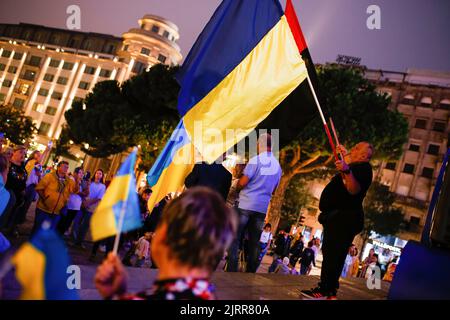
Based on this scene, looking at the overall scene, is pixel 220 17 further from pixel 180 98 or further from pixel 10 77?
pixel 10 77

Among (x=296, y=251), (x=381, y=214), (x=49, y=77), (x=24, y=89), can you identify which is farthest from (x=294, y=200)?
(x=24, y=89)

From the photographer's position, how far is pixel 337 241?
13.8 feet

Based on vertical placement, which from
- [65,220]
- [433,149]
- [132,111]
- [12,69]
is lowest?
[65,220]

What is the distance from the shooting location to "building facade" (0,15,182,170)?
6800 cm

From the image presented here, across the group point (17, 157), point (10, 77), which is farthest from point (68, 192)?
point (10, 77)

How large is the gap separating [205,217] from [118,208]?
0.49 metres

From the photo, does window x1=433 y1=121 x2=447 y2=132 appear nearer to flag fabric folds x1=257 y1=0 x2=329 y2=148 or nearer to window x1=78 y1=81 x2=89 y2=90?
flag fabric folds x1=257 y1=0 x2=329 y2=148

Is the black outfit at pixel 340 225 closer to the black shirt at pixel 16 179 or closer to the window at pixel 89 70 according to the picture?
the black shirt at pixel 16 179

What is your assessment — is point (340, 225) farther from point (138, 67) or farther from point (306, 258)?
point (138, 67)

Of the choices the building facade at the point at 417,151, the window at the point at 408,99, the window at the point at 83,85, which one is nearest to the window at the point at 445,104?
the building facade at the point at 417,151

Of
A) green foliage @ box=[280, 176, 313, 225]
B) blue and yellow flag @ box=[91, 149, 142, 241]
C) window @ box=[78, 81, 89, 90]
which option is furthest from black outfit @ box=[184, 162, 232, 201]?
window @ box=[78, 81, 89, 90]

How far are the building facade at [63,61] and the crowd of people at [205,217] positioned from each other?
59.4m

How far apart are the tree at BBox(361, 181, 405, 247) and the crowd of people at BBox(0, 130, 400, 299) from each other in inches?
1279

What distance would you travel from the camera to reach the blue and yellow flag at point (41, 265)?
1.42 metres
